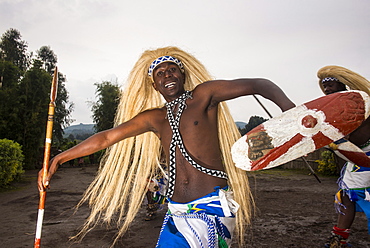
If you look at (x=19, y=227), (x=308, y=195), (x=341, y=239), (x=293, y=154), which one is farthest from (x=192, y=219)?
(x=308, y=195)

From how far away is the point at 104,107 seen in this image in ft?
69.8

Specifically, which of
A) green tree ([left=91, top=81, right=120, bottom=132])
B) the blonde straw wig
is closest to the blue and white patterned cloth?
the blonde straw wig

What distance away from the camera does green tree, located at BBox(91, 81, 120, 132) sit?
834 inches

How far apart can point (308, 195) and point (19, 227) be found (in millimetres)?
5879

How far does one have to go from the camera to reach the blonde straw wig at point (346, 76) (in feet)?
10.4

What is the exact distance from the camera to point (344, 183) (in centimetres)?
346

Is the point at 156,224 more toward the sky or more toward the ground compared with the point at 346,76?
more toward the ground

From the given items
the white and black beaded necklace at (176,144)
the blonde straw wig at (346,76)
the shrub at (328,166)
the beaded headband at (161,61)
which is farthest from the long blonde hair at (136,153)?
the shrub at (328,166)

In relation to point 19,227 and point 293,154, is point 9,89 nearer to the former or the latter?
point 19,227

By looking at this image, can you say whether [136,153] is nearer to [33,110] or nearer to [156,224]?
[156,224]

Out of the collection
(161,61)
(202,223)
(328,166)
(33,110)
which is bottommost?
(202,223)

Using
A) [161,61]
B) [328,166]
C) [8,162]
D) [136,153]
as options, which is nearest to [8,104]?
[8,162]

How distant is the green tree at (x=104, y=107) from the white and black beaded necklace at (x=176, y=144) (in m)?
19.1

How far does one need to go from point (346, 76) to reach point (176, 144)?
7.34 feet
